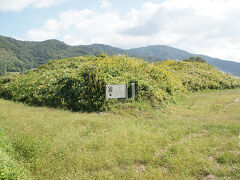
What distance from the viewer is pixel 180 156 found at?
4.77 metres

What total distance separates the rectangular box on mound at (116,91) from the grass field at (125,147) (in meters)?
1.58

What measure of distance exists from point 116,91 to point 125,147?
471 cm

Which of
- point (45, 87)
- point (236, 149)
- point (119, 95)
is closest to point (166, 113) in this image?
point (119, 95)

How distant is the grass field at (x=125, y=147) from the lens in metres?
4.19

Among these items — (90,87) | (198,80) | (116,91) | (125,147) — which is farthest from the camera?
(198,80)

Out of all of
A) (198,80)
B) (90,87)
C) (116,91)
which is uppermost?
(198,80)

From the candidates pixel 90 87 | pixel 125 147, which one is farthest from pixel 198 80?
pixel 125 147

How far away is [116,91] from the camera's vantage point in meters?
9.74

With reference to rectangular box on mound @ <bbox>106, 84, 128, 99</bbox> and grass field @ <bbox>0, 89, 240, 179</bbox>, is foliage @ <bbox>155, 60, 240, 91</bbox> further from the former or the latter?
grass field @ <bbox>0, 89, 240, 179</bbox>

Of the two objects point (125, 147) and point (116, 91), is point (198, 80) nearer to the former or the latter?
point (116, 91)

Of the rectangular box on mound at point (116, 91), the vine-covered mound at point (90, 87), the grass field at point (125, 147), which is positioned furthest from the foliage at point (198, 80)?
the grass field at point (125, 147)

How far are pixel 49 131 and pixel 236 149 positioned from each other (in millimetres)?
5853

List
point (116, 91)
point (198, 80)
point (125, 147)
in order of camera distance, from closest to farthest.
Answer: point (125, 147) < point (116, 91) < point (198, 80)

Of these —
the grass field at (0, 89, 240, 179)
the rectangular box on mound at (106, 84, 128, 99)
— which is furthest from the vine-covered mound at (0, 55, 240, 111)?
the grass field at (0, 89, 240, 179)
